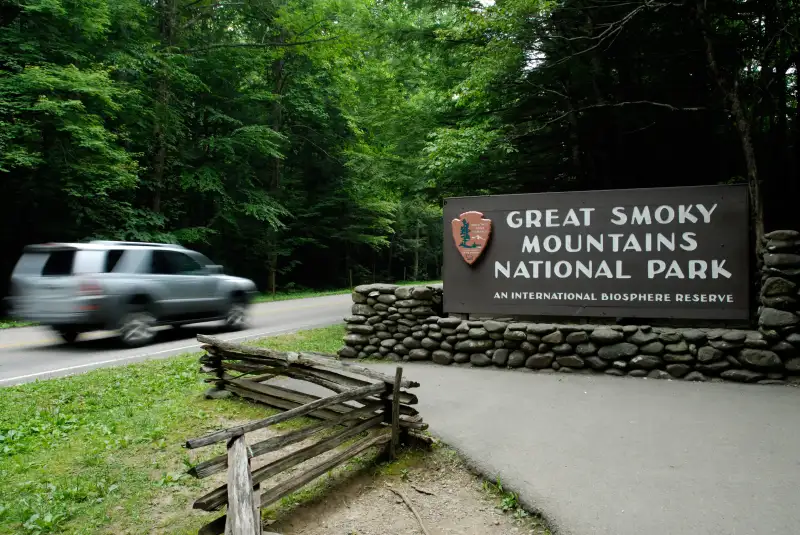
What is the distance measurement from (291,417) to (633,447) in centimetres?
304

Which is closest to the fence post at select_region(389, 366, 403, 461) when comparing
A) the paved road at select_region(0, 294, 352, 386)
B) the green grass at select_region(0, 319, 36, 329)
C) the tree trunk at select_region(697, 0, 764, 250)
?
the paved road at select_region(0, 294, 352, 386)

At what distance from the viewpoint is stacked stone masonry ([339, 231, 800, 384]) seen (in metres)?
6.59

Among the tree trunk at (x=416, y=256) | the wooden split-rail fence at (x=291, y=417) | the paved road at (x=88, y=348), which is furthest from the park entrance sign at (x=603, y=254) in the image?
the tree trunk at (x=416, y=256)

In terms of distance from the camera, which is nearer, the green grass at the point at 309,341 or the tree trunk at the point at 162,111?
the green grass at the point at 309,341

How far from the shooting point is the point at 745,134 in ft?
25.2

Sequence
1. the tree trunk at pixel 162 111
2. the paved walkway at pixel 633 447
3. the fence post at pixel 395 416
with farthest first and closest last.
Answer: the tree trunk at pixel 162 111, the fence post at pixel 395 416, the paved walkway at pixel 633 447

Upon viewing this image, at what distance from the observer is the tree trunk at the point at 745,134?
24.2ft

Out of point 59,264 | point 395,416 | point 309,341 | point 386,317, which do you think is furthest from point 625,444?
point 59,264

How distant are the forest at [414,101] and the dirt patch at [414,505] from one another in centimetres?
619

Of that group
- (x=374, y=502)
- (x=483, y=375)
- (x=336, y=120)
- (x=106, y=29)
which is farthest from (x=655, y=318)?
(x=336, y=120)

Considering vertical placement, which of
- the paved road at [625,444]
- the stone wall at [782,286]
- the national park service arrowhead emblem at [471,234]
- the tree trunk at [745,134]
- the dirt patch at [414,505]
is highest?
the tree trunk at [745,134]

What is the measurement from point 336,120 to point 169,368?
2123 centimetres

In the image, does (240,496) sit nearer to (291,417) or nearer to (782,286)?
(291,417)

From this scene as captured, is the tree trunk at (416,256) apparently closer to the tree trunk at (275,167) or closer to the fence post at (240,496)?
the tree trunk at (275,167)
